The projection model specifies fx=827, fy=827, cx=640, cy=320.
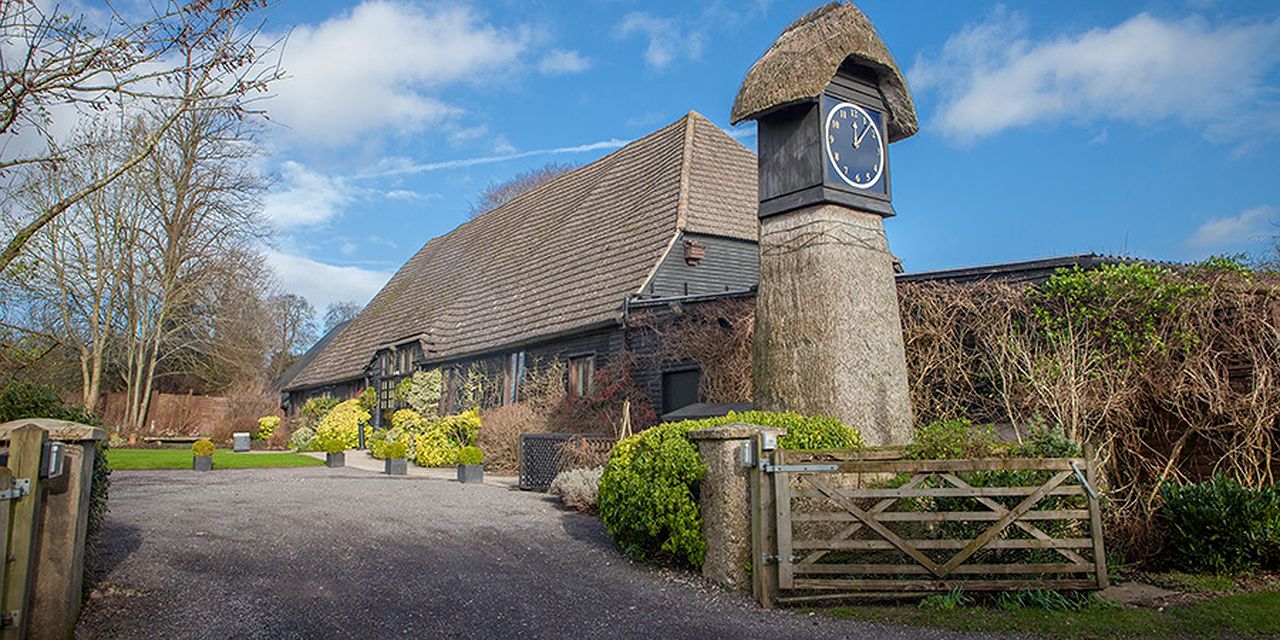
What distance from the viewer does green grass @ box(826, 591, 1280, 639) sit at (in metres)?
5.92

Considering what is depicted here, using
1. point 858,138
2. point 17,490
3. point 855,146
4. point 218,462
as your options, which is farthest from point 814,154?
point 218,462

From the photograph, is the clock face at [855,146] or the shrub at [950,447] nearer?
the shrub at [950,447]

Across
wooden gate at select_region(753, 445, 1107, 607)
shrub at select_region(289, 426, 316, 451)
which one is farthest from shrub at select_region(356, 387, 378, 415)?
wooden gate at select_region(753, 445, 1107, 607)

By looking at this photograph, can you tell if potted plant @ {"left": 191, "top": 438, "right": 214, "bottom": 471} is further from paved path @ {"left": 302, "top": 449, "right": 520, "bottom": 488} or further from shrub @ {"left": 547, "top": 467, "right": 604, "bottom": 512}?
shrub @ {"left": 547, "top": 467, "right": 604, "bottom": 512}

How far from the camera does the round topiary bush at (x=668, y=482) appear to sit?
753cm

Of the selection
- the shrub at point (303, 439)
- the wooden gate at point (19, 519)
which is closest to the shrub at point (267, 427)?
the shrub at point (303, 439)

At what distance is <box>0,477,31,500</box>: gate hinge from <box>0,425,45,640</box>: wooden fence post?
0.02 meters

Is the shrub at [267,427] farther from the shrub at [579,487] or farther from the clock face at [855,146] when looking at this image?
the clock face at [855,146]

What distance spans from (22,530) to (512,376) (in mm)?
16699

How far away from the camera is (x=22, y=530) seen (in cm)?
479

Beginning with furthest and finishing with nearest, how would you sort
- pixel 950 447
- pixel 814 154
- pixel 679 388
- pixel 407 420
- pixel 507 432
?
pixel 407 420 → pixel 507 432 → pixel 679 388 → pixel 814 154 → pixel 950 447

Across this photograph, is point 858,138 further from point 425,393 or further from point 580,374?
point 425,393

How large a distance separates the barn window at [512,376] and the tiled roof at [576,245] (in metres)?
0.50

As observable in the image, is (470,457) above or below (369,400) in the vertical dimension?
below
